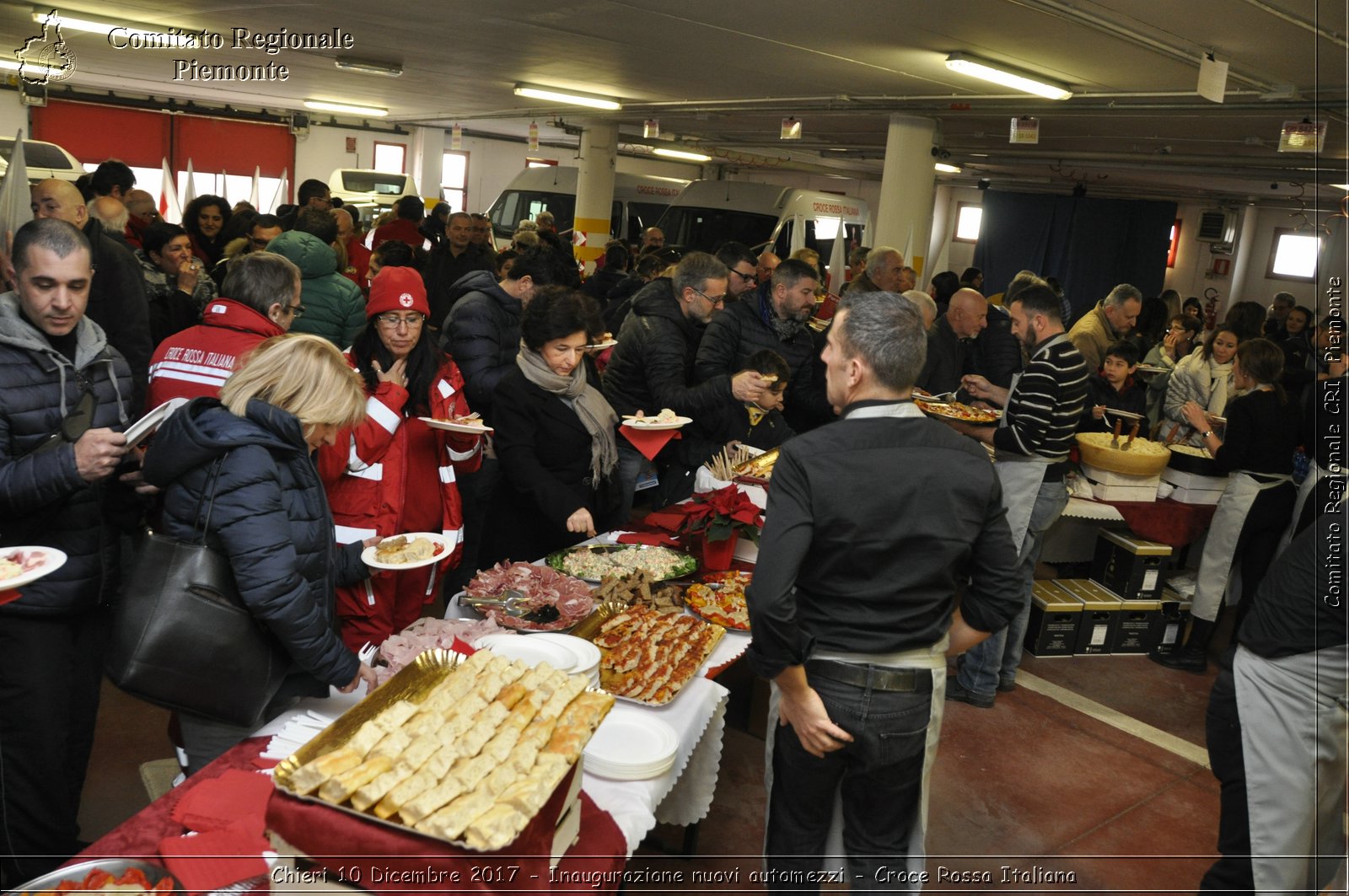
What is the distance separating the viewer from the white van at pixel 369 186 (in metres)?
17.2

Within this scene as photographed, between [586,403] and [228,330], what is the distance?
4.26 ft

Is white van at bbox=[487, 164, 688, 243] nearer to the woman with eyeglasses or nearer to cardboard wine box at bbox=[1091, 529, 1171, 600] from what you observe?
cardboard wine box at bbox=[1091, 529, 1171, 600]

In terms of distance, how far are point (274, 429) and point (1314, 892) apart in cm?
296

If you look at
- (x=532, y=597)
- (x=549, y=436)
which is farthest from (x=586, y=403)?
(x=532, y=597)

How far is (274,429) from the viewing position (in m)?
2.20

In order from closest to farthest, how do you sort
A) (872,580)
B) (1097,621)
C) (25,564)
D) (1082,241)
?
(25,564) → (872,580) → (1097,621) → (1082,241)

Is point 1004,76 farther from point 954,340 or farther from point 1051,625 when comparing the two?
point 1051,625

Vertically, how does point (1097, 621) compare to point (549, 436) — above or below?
below

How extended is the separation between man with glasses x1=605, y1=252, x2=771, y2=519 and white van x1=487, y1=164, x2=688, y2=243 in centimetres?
1083

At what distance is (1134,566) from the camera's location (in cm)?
561

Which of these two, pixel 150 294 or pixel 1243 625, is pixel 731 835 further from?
pixel 150 294

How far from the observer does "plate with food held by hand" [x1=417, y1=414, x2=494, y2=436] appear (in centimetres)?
314

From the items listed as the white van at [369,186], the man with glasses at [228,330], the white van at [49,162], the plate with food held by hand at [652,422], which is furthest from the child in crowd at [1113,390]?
the white van at [369,186]

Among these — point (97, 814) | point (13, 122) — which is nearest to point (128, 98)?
point (13, 122)
